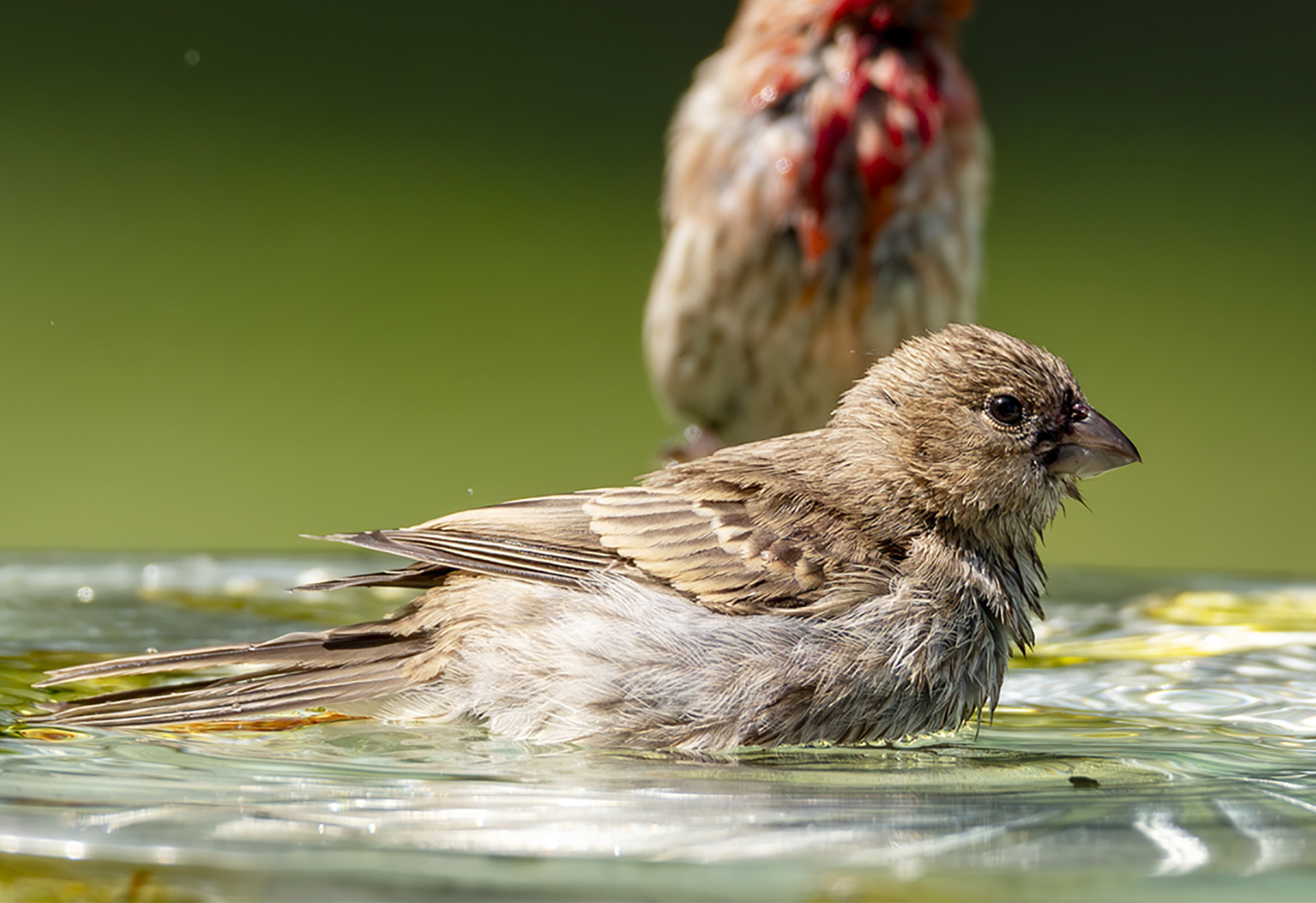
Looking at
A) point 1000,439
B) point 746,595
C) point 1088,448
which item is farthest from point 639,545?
point 1088,448

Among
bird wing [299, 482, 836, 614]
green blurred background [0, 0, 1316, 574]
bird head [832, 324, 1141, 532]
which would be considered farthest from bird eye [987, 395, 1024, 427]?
green blurred background [0, 0, 1316, 574]

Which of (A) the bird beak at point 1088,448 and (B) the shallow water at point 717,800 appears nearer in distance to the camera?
(B) the shallow water at point 717,800

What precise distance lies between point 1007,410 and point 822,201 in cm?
164

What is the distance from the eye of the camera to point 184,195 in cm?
912

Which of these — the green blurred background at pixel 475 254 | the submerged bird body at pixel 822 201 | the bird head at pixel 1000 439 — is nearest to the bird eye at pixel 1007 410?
the bird head at pixel 1000 439

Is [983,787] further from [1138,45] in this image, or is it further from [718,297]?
[1138,45]

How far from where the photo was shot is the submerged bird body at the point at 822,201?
419 cm

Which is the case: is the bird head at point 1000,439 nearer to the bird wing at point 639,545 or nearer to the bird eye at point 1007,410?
the bird eye at point 1007,410

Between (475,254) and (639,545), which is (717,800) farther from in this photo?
(475,254)

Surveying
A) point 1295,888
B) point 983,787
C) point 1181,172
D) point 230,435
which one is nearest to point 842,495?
point 983,787

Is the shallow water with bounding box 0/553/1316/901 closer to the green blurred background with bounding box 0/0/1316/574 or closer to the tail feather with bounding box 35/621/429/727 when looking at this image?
the tail feather with bounding box 35/621/429/727

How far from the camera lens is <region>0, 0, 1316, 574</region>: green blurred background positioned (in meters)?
8.90

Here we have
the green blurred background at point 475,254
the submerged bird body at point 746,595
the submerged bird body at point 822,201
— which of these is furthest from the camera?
the green blurred background at point 475,254

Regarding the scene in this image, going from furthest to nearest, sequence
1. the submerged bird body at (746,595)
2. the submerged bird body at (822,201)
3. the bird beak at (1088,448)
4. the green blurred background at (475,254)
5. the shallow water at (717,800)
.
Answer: the green blurred background at (475,254) → the submerged bird body at (822,201) → the bird beak at (1088,448) → the submerged bird body at (746,595) → the shallow water at (717,800)
